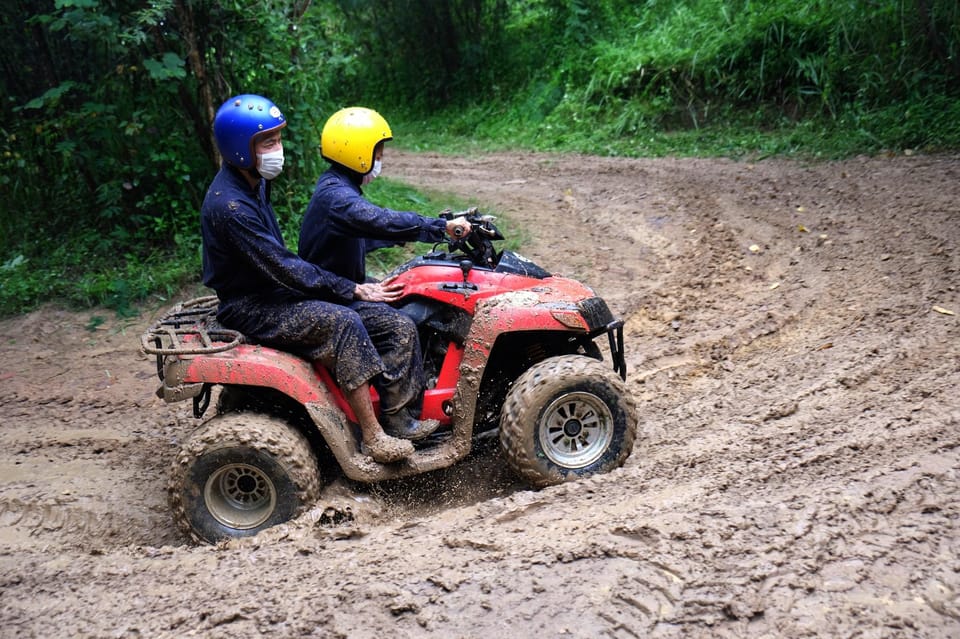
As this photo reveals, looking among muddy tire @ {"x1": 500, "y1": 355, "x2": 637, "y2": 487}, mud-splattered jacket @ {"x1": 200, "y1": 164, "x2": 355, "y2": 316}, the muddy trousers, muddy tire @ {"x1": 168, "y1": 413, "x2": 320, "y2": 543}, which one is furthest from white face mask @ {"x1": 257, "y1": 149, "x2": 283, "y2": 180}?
muddy tire @ {"x1": 500, "y1": 355, "x2": 637, "y2": 487}

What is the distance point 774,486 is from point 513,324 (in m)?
1.46

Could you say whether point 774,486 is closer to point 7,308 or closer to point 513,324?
point 513,324

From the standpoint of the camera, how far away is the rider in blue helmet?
4113 millimetres

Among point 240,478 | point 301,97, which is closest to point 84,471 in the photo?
point 240,478

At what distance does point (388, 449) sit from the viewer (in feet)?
14.2

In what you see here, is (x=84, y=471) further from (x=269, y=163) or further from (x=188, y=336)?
(x=269, y=163)

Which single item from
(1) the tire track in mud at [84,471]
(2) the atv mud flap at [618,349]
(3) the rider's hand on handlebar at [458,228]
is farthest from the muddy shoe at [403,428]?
(1) the tire track in mud at [84,471]

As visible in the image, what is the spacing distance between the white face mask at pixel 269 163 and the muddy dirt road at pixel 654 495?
1.69m

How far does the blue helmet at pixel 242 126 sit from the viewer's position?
4.07 meters

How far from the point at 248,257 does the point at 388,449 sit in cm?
118

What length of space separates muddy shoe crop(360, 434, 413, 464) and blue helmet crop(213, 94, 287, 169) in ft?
4.98

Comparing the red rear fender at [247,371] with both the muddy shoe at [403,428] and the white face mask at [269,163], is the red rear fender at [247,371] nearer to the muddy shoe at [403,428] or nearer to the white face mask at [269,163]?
the muddy shoe at [403,428]

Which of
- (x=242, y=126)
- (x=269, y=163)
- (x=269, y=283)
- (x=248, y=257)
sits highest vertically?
(x=242, y=126)

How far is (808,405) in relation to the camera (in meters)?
4.90
